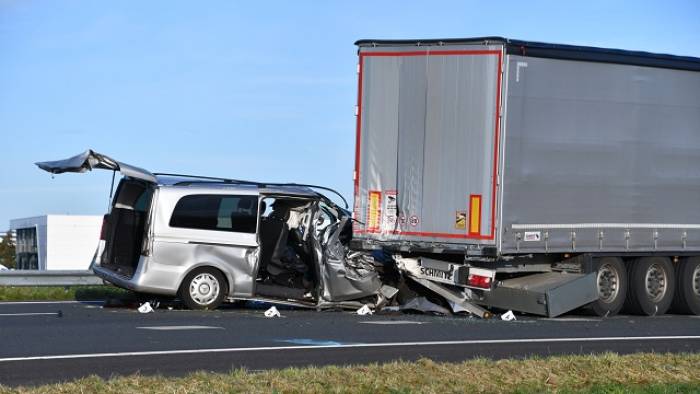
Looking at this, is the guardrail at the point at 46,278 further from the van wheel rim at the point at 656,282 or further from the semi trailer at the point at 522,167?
the van wheel rim at the point at 656,282

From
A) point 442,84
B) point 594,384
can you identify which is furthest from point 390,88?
point 594,384

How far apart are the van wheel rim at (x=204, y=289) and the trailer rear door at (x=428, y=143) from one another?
95.7 inches

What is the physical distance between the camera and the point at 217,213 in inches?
676

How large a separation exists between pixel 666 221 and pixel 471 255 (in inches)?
153

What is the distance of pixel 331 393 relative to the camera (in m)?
9.41

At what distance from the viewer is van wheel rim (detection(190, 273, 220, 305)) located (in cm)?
1689

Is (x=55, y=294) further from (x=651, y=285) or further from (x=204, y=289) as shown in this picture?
(x=651, y=285)

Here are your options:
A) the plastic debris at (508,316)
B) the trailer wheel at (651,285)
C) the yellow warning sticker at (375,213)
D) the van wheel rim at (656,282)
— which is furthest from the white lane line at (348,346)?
the yellow warning sticker at (375,213)

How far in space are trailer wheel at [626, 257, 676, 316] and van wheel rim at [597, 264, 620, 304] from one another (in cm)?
39

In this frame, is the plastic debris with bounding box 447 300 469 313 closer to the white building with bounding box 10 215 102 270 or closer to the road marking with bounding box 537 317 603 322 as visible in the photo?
the road marking with bounding box 537 317 603 322

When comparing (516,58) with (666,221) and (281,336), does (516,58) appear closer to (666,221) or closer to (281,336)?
(666,221)

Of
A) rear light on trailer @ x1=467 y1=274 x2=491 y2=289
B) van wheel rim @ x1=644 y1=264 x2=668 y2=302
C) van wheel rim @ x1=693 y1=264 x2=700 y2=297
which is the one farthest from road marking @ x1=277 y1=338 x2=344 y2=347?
van wheel rim @ x1=693 y1=264 x2=700 y2=297

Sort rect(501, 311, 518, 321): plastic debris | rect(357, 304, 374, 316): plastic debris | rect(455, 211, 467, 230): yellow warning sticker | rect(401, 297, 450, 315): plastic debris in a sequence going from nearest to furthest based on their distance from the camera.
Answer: rect(455, 211, 467, 230): yellow warning sticker < rect(501, 311, 518, 321): plastic debris < rect(357, 304, 374, 316): plastic debris < rect(401, 297, 450, 315): plastic debris

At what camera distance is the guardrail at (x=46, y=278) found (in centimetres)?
2080
